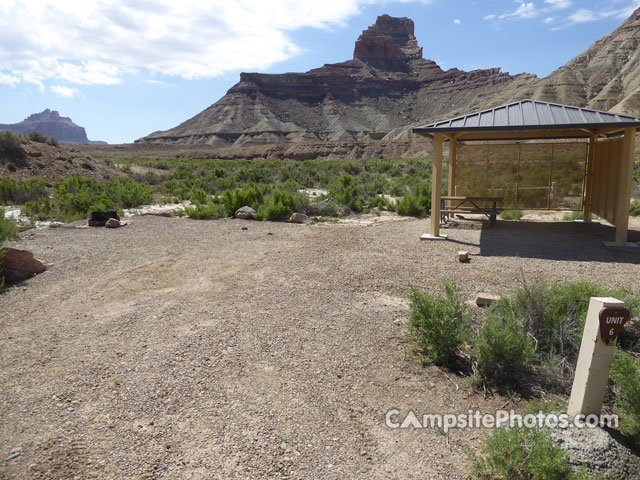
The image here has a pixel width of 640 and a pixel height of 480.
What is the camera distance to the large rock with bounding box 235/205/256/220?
14234 mm

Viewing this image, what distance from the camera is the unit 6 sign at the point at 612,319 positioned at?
2738 mm

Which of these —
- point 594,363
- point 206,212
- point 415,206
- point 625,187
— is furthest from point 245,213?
point 594,363

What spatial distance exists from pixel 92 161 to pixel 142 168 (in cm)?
532

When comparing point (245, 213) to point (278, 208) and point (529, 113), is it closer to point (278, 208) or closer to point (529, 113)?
point (278, 208)

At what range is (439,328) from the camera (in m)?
4.16

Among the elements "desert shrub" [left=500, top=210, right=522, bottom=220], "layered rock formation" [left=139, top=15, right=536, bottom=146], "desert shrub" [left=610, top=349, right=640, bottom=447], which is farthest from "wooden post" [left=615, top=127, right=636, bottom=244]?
"layered rock formation" [left=139, top=15, right=536, bottom=146]

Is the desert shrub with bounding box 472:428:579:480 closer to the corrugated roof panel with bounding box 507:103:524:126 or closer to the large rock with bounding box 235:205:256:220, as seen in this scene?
the corrugated roof panel with bounding box 507:103:524:126

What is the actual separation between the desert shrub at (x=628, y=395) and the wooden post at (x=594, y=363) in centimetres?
18

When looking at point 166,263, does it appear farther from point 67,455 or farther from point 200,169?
point 200,169

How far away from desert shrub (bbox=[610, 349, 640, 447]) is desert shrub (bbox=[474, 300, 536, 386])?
75 cm

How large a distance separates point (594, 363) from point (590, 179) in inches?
443

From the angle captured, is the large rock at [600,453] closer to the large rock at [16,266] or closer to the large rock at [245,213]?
the large rock at [16,266]

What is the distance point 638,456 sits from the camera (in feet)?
8.80

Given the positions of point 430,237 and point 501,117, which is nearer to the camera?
point 501,117
